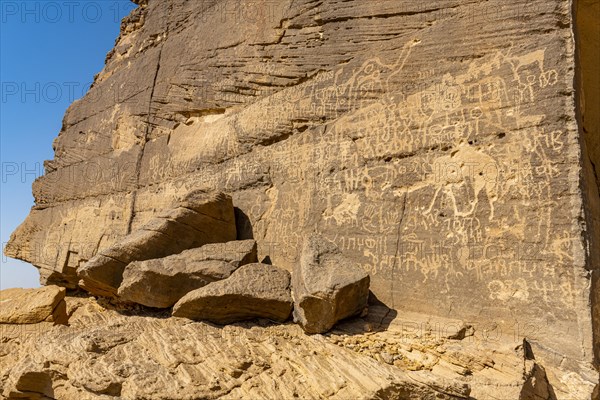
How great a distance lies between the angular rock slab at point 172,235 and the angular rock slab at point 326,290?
1701mm

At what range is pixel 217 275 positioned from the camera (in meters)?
4.83

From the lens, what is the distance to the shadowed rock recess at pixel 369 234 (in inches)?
136

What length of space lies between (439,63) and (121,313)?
181 inches

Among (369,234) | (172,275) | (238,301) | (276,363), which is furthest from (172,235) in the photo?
(276,363)

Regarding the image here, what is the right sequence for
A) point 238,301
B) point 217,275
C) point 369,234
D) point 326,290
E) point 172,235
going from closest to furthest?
1. point 326,290
2. point 238,301
3. point 369,234
4. point 217,275
5. point 172,235

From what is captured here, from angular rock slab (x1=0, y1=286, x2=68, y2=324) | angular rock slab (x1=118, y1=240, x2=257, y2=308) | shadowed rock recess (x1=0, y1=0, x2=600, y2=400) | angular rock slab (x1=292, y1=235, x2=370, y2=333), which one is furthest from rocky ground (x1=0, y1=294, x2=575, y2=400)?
angular rock slab (x1=0, y1=286, x2=68, y2=324)

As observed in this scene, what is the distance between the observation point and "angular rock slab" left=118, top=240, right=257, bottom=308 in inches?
191

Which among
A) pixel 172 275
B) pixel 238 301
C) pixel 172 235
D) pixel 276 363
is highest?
pixel 172 235

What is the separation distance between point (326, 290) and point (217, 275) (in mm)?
1463

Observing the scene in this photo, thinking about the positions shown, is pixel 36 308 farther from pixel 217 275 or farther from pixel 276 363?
pixel 276 363

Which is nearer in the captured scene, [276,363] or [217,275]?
[276,363]

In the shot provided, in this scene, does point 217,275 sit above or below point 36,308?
above

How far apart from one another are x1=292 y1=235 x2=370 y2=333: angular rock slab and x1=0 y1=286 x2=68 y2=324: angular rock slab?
320 cm

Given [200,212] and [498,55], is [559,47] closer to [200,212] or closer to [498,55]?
[498,55]
